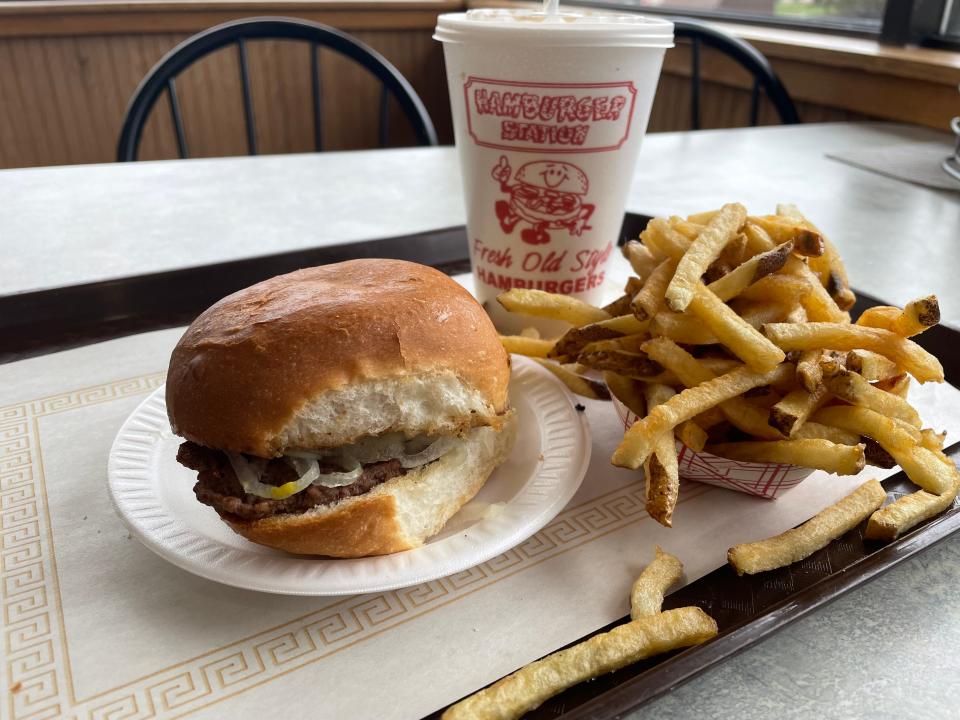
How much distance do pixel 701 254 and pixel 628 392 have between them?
0.25 m

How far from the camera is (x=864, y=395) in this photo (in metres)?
1.04

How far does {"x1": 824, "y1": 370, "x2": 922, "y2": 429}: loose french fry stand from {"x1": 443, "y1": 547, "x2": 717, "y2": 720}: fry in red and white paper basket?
1.27 feet

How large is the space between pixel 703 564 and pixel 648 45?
0.98 m

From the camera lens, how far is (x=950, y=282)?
82.0 inches

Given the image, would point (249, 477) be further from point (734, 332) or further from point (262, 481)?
point (734, 332)

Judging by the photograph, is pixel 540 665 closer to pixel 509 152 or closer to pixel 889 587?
pixel 889 587

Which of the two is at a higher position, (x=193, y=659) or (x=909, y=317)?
(x=909, y=317)

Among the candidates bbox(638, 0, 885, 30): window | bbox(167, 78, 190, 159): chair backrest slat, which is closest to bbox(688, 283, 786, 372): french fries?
bbox(167, 78, 190, 159): chair backrest slat

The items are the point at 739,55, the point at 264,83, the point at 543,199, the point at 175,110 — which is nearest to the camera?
the point at 543,199

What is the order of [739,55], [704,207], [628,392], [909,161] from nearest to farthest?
[628,392], [704,207], [909,161], [739,55]

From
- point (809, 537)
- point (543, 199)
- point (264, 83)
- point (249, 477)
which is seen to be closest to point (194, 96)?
point (264, 83)

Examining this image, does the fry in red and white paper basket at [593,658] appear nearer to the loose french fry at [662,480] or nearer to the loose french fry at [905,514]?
the loose french fry at [662,480]

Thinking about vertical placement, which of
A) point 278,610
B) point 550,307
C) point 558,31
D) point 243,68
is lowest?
point 278,610

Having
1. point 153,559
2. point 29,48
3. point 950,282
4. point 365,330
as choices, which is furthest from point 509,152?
point 29,48
